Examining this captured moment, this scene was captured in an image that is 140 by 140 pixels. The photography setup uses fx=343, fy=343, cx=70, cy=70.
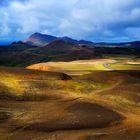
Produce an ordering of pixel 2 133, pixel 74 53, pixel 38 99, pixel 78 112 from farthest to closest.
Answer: pixel 74 53 < pixel 38 99 < pixel 78 112 < pixel 2 133

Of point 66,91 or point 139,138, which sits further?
point 66,91

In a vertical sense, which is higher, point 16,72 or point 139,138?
point 16,72

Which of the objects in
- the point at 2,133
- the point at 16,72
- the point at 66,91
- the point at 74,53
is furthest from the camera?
the point at 74,53

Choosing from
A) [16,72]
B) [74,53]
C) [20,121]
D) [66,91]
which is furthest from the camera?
[74,53]

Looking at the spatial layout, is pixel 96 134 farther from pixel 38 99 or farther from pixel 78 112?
pixel 38 99

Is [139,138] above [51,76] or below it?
below

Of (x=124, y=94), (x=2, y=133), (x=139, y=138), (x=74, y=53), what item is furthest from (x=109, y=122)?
(x=74, y=53)

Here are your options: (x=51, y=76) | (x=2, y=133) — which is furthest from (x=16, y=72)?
(x=2, y=133)

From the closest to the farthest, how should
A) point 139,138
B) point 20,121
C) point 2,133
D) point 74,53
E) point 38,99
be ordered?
1. point 139,138
2. point 2,133
3. point 20,121
4. point 38,99
5. point 74,53

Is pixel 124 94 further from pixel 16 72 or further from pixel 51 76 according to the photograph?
pixel 16 72

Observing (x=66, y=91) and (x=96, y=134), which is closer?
(x=96, y=134)
